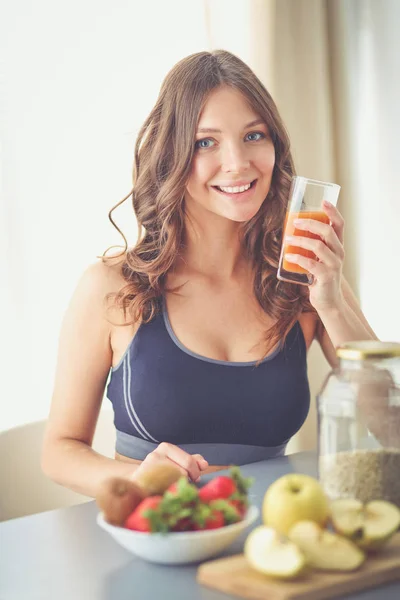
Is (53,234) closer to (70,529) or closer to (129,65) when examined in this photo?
(129,65)

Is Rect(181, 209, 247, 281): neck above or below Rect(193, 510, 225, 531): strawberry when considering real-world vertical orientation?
above

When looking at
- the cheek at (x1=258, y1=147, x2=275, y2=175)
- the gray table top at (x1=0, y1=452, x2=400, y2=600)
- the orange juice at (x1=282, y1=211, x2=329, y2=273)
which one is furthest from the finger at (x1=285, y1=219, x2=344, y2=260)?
the gray table top at (x1=0, y1=452, x2=400, y2=600)

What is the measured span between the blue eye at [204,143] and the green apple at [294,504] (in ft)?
3.81

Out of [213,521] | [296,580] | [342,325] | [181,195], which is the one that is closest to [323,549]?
[296,580]

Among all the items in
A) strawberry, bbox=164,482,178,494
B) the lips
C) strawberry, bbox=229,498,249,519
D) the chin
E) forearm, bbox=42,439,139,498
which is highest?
the lips

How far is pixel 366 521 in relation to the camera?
3.79ft

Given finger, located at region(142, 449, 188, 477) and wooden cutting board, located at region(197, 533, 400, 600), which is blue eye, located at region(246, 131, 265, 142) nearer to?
finger, located at region(142, 449, 188, 477)

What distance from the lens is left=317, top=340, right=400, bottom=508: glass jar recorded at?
1.25m

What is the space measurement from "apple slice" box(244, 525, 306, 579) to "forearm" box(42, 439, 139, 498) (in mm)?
653

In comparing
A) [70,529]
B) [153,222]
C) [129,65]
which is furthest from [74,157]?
[70,529]

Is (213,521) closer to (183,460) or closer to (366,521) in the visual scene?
(366,521)

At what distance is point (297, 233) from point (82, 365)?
65 cm

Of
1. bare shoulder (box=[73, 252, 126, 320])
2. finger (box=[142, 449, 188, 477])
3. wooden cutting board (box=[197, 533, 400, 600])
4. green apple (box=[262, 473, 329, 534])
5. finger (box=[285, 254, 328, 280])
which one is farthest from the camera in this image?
bare shoulder (box=[73, 252, 126, 320])

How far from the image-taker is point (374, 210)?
11.7 feet
